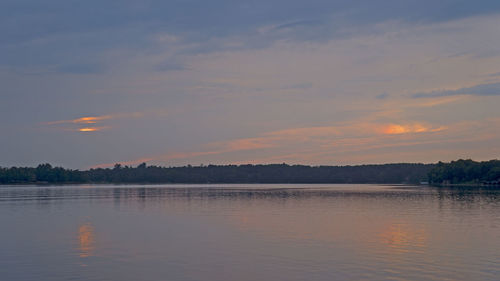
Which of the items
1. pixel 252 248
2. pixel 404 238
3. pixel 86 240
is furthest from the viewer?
pixel 404 238

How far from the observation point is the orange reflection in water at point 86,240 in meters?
35.8

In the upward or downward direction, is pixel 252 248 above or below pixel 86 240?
below


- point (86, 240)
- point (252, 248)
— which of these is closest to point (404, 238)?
point (252, 248)

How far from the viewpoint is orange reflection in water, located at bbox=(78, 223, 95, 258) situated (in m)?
35.8

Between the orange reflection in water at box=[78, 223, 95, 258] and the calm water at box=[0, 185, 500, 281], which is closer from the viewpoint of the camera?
the calm water at box=[0, 185, 500, 281]

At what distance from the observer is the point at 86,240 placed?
41.9 m

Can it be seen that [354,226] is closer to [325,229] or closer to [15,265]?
[325,229]

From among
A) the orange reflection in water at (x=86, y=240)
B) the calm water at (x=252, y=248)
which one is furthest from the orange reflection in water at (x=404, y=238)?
the orange reflection in water at (x=86, y=240)

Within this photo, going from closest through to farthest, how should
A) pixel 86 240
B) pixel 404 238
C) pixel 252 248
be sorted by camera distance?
1. pixel 252 248
2. pixel 86 240
3. pixel 404 238

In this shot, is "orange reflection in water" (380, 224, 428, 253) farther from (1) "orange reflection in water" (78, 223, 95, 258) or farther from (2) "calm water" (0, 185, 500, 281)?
(1) "orange reflection in water" (78, 223, 95, 258)

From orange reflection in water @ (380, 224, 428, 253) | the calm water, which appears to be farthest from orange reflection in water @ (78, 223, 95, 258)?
orange reflection in water @ (380, 224, 428, 253)

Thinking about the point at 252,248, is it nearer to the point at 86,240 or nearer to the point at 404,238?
the point at 404,238

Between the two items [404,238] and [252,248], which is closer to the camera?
[252,248]

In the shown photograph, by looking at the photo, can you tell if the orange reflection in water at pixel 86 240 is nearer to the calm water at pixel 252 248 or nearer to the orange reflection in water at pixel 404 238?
the calm water at pixel 252 248
